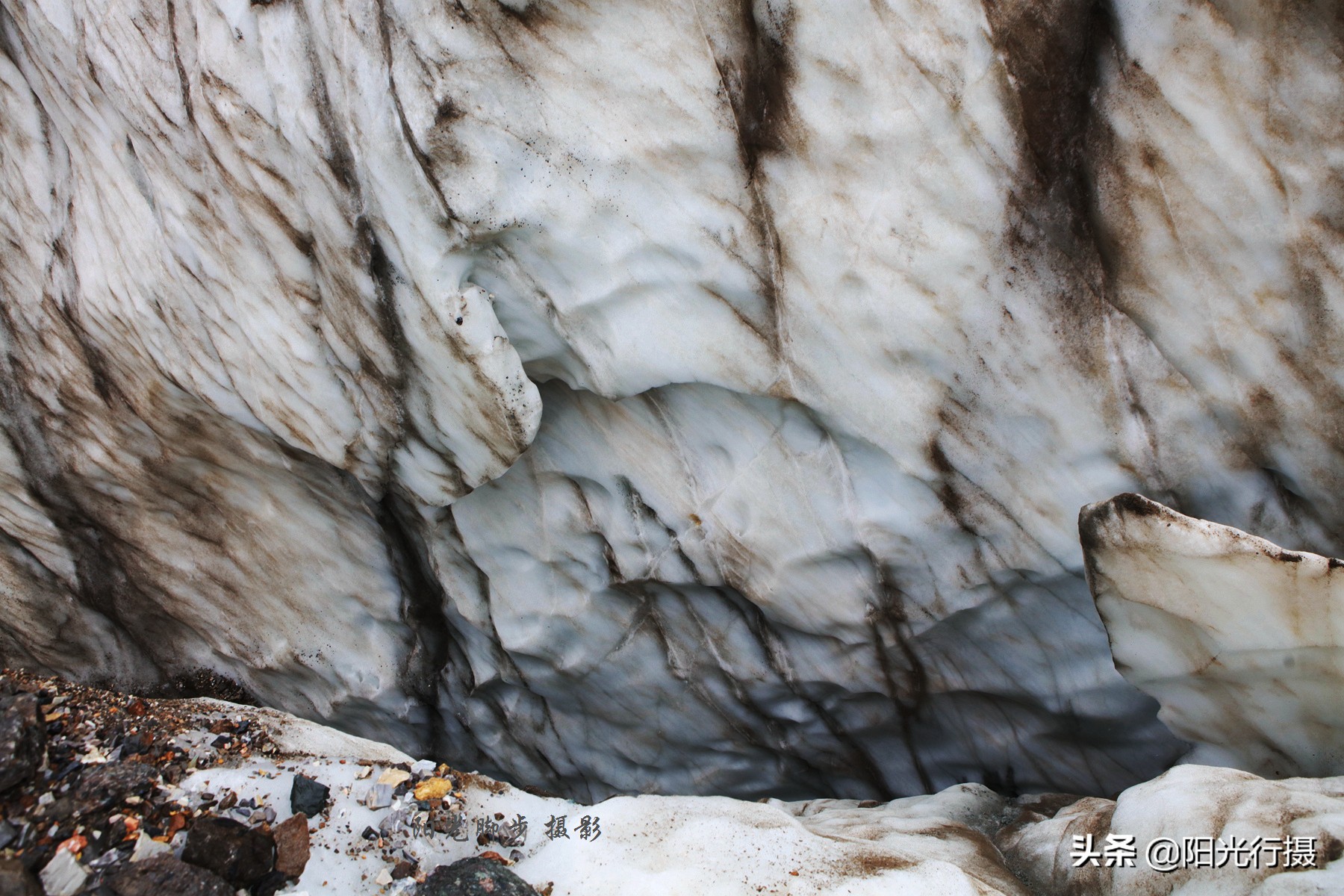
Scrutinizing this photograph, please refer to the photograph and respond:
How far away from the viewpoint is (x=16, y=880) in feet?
7.75

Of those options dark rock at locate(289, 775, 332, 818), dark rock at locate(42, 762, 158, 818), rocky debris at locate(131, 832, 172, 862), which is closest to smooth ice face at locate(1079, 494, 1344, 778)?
dark rock at locate(289, 775, 332, 818)

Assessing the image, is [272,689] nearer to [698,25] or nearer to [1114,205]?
[698,25]

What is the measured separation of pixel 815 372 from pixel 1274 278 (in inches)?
56.5

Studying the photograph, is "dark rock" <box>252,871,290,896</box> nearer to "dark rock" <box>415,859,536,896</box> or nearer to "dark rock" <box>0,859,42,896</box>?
"dark rock" <box>415,859,536,896</box>

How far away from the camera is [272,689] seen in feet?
16.1

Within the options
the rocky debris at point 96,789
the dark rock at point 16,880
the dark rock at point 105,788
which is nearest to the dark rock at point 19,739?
the rocky debris at point 96,789

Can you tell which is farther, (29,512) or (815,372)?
(29,512)

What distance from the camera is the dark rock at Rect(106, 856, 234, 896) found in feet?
7.86

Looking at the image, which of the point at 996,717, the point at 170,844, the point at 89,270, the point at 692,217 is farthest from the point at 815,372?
the point at 89,270

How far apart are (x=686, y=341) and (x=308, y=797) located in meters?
1.93

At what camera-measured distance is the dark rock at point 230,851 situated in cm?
252

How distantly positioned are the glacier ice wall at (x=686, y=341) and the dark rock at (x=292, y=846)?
1.45m

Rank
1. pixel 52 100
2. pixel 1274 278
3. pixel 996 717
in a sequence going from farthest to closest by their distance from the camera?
1. pixel 52 100
2. pixel 996 717
3. pixel 1274 278

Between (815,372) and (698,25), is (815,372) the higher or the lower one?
the lower one
